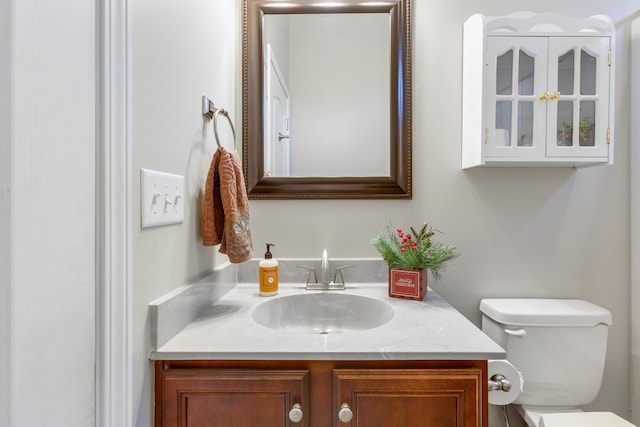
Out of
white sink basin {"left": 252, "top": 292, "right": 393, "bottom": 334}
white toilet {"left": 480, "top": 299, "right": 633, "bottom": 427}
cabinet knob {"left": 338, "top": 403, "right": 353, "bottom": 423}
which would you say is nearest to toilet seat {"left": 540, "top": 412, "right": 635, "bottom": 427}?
white toilet {"left": 480, "top": 299, "right": 633, "bottom": 427}

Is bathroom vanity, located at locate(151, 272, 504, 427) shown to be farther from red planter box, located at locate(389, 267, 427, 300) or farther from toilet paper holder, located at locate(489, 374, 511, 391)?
red planter box, located at locate(389, 267, 427, 300)

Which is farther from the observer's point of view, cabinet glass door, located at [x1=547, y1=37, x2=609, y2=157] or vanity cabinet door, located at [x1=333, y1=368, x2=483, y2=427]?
cabinet glass door, located at [x1=547, y1=37, x2=609, y2=157]

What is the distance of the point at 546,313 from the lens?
3.60 ft

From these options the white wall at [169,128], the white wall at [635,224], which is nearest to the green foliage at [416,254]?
the white wall at [169,128]

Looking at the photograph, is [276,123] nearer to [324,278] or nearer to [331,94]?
[331,94]

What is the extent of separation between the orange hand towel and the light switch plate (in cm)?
11

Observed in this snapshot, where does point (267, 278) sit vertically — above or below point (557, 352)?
above

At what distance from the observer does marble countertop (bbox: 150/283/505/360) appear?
0.68 m

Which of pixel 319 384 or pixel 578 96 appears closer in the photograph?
pixel 319 384

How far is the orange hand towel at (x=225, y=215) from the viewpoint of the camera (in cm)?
89

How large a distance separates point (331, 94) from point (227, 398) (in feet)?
3.54

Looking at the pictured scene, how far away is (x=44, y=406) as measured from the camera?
1.36 feet

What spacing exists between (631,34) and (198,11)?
1.63 metres

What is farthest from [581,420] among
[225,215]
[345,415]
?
[225,215]
